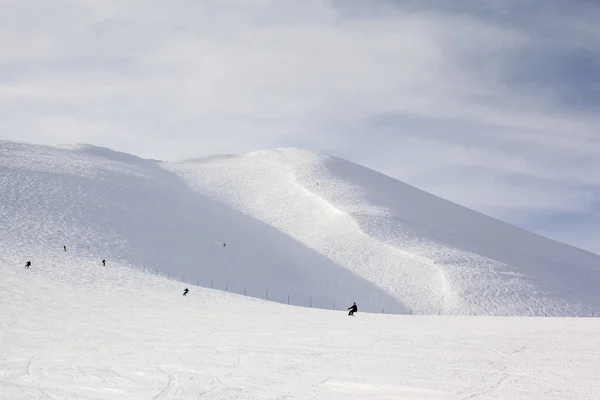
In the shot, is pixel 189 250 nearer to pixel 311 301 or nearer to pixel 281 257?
pixel 281 257

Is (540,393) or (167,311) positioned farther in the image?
(167,311)

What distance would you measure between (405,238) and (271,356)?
2074 inches

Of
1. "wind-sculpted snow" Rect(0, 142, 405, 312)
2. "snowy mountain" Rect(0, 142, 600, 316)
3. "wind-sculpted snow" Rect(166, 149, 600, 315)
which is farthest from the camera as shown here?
"wind-sculpted snow" Rect(166, 149, 600, 315)

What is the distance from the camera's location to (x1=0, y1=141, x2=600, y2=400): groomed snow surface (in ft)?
44.5

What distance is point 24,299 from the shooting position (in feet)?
92.5

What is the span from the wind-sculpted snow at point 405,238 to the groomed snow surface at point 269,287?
12.2 inches

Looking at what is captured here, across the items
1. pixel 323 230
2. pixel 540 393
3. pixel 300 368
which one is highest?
pixel 323 230

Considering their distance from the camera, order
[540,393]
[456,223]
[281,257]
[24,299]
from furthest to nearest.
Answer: [456,223]
[281,257]
[24,299]
[540,393]

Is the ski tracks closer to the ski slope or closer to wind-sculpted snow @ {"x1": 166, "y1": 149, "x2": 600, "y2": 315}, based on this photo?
the ski slope

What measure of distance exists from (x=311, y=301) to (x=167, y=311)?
78.7ft

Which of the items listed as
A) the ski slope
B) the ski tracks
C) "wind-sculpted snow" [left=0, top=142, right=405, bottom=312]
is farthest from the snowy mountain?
the ski tracks

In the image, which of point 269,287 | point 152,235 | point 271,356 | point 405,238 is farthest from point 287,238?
point 271,356

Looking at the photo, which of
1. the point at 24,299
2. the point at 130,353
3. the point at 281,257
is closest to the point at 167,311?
the point at 24,299

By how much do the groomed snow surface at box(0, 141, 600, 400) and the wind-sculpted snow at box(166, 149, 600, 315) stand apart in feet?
1.02
